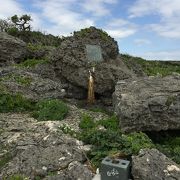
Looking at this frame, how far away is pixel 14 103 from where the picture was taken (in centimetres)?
1321

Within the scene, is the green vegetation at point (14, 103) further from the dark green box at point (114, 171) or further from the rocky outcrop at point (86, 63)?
the dark green box at point (114, 171)

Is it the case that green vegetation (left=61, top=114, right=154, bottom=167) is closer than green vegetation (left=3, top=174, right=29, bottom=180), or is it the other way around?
green vegetation (left=3, top=174, right=29, bottom=180)

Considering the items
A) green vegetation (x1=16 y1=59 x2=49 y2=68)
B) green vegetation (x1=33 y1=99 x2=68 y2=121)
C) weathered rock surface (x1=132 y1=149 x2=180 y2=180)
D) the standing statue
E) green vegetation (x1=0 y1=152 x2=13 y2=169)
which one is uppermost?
green vegetation (x1=16 y1=59 x2=49 y2=68)

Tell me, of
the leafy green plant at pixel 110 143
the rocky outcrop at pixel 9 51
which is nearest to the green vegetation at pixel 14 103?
the leafy green plant at pixel 110 143

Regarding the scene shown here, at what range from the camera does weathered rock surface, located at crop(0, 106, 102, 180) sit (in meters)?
8.22

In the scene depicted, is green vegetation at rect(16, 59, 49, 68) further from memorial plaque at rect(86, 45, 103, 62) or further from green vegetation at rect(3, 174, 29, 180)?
green vegetation at rect(3, 174, 29, 180)

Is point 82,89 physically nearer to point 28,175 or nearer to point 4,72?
point 4,72

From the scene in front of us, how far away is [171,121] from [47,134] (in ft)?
12.3

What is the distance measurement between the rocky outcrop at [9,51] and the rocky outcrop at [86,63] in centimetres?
488

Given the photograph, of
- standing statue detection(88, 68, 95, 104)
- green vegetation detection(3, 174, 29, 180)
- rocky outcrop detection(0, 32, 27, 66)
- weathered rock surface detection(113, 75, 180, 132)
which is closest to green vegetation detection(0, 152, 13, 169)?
green vegetation detection(3, 174, 29, 180)

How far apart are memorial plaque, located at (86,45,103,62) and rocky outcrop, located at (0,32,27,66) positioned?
5815 mm

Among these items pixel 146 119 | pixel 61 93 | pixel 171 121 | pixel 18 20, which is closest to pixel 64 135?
pixel 146 119

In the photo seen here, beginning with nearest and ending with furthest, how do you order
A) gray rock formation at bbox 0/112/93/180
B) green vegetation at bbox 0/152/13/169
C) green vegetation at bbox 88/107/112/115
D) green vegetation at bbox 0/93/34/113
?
1. gray rock formation at bbox 0/112/93/180
2. green vegetation at bbox 0/152/13/169
3. green vegetation at bbox 0/93/34/113
4. green vegetation at bbox 88/107/112/115

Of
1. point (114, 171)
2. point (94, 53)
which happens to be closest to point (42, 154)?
point (114, 171)
